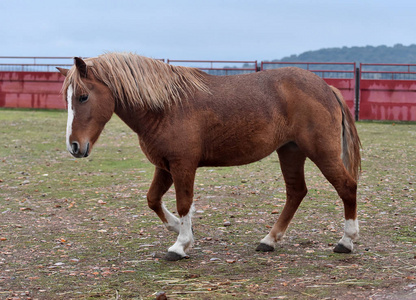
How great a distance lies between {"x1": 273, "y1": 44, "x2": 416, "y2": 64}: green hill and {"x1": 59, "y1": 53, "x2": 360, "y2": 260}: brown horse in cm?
7203

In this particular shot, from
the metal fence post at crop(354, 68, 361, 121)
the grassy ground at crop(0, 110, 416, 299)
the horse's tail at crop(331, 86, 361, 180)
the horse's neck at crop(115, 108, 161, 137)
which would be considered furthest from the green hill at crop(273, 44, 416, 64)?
the horse's neck at crop(115, 108, 161, 137)

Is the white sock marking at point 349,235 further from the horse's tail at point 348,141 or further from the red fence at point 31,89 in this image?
the red fence at point 31,89

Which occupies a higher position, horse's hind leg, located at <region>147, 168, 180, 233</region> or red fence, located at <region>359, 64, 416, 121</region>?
red fence, located at <region>359, 64, 416, 121</region>

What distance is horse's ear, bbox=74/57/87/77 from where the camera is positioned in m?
4.69

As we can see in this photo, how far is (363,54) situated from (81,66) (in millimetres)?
79205

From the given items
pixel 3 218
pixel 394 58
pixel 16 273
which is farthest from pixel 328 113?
pixel 394 58

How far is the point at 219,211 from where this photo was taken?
715 cm

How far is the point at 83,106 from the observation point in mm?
4816

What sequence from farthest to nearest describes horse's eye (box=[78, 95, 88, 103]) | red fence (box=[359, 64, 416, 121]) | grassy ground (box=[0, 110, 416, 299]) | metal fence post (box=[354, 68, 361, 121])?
metal fence post (box=[354, 68, 361, 121]) → red fence (box=[359, 64, 416, 121]) → horse's eye (box=[78, 95, 88, 103]) → grassy ground (box=[0, 110, 416, 299])

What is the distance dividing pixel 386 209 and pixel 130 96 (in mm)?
3842

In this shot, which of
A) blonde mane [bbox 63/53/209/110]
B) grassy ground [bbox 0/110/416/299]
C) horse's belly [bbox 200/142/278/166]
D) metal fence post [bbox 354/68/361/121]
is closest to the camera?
grassy ground [bbox 0/110/416/299]

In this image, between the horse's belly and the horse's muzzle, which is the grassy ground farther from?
the horse's muzzle

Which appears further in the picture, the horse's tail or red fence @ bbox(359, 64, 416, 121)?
red fence @ bbox(359, 64, 416, 121)

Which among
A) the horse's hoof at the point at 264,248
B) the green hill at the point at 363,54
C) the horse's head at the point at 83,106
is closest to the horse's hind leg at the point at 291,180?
the horse's hoof at the point at 264,248
